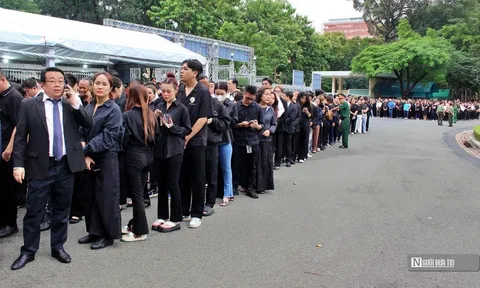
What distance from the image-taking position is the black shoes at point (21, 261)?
4234 millimetres

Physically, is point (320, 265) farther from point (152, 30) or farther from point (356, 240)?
point (152, 30)

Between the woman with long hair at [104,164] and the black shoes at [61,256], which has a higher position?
the woman with long hair at [104,164]

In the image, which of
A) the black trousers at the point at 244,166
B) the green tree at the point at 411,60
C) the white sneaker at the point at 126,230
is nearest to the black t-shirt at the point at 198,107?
the white sneaker at the point at 126,230

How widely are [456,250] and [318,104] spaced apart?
30.7ft

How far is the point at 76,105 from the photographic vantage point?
4328 millimetres

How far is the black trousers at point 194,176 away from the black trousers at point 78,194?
124 centimetres

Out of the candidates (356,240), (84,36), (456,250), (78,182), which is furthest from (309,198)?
(84,36)

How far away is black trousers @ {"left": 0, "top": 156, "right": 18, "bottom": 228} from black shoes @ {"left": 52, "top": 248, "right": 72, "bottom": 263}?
117cm

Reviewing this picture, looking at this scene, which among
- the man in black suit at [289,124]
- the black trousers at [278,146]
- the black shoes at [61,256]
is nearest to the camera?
the black shoes at [61,256]

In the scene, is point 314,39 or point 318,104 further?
point 314,39

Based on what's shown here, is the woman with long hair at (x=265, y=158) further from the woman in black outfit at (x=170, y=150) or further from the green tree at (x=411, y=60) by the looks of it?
the green tree at (x=411, y=60)

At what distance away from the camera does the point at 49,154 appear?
4.31 metres

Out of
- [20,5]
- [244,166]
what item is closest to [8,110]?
[244,166]

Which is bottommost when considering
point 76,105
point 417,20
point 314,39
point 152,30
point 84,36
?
point 76,105
